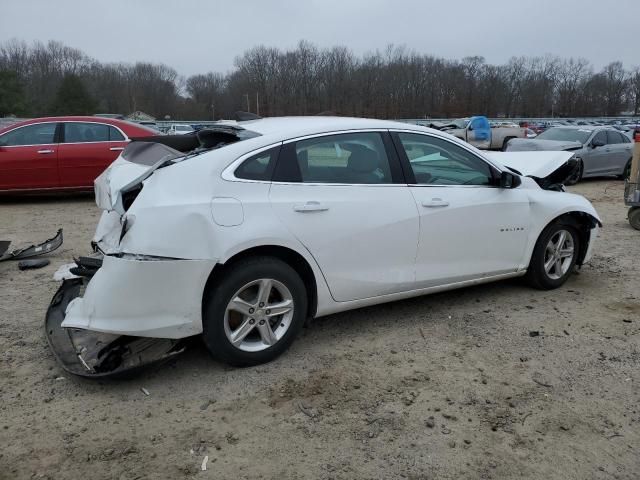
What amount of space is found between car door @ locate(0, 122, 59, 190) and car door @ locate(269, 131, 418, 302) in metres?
7.42

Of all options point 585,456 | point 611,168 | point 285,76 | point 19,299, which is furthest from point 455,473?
point 285,76

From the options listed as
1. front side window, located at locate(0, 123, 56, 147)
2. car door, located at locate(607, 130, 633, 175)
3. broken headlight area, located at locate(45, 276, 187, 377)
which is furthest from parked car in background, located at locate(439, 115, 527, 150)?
broken headlight area, located at locate(45, 276, 187, 377)

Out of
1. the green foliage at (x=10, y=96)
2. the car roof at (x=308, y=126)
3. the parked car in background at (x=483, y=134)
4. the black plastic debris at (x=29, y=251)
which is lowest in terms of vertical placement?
the black plastic debris at (x=29, y=251)

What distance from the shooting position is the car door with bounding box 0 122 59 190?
30.6 feet

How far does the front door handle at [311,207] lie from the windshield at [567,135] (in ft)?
42.4

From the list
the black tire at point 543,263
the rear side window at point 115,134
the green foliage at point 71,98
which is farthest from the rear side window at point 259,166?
the green foliage at point 71,98

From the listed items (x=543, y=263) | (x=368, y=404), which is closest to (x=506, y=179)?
(x=543, y=263)

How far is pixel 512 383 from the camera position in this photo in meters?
3.32

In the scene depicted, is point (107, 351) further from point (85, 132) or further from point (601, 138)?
point (601, 138)

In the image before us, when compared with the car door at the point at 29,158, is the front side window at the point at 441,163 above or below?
above

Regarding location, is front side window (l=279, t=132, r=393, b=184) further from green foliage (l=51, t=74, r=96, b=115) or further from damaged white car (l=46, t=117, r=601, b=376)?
green foliage (l=51, t=74, r=96, b=115)

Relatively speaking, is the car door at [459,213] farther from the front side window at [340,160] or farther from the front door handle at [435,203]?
the front side window at [340,160]

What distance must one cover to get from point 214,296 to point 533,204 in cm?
291

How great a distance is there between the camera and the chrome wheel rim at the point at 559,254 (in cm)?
489
